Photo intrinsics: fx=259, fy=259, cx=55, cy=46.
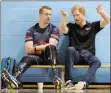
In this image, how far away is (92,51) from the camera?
3062 mm

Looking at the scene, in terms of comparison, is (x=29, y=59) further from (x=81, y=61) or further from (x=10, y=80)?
(x=81, y=61)

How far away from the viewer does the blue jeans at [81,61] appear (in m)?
2.68

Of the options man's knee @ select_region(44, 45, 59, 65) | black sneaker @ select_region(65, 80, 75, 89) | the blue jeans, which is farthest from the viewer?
man's knee @ select_region(44, 45, 59, 65)

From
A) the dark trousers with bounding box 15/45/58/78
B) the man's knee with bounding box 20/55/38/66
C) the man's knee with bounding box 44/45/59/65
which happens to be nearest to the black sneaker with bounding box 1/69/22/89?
the dark trousers with bounding box 15/45/58/78

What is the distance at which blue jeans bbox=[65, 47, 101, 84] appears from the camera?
8.80ft

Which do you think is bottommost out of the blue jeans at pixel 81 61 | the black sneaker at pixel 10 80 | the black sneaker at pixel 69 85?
the black sneaker at pixel 69 85

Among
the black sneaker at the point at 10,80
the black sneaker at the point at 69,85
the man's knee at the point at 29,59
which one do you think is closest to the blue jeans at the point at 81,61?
the black sneaker at the point at 69,85

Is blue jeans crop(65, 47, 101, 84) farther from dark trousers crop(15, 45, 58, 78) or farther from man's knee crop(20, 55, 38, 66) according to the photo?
man's knee crop(20, 55, 38, 66)

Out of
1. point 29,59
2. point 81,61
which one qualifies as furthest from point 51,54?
point 81,61

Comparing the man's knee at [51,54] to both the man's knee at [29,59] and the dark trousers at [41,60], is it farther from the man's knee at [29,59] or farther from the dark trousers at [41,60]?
the man's knee at [29,59]

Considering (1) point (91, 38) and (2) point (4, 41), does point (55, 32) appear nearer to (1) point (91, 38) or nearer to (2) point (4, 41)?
(1) point (91, 38)

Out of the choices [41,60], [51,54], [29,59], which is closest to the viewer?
[51,54]

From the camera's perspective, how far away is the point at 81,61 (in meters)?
2.96

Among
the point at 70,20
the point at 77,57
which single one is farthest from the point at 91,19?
the point at 77,57
